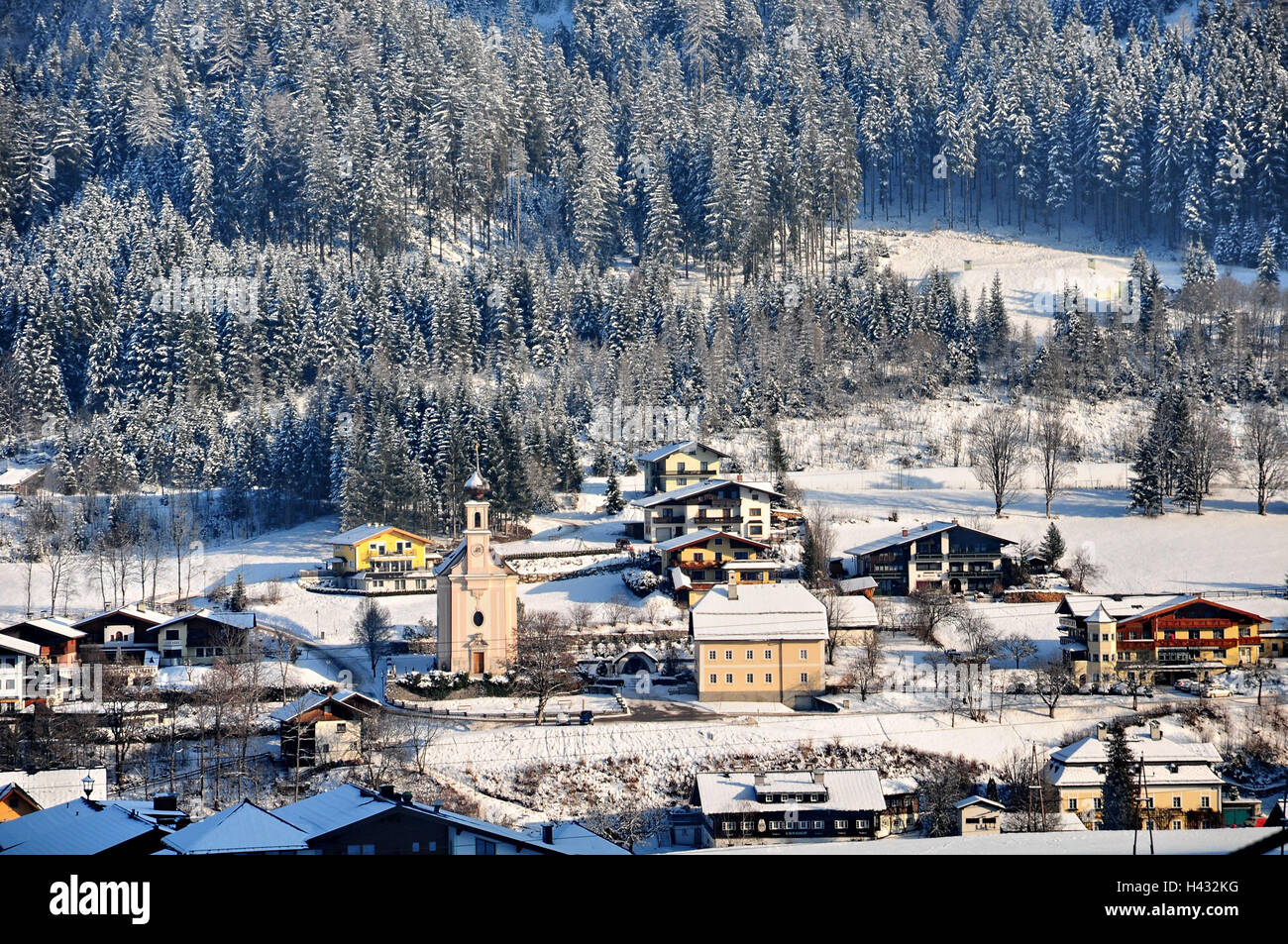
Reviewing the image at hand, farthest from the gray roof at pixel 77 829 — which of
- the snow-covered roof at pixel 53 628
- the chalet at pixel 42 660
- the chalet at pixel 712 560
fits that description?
the chalet at pixel 712 560

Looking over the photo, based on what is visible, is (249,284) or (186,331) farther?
(249,284)

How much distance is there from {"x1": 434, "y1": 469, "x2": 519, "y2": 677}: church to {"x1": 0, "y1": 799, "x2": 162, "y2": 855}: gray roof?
988 inches

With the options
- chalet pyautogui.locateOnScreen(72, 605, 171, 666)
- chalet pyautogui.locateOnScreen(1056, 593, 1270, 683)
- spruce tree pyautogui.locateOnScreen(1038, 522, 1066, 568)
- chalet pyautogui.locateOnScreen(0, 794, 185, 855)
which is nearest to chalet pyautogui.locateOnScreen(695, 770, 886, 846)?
chalet pyautogui.locateOnScreen(1056, 593, 1270, 683)

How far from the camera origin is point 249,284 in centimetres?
9775

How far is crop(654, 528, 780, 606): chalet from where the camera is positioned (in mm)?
60219

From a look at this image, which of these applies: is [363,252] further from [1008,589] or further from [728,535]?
[1008,589]

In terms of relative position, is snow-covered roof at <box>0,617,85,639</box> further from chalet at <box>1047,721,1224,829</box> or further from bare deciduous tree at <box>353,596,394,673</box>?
chalet at <box>1047,721,1224,829</box>

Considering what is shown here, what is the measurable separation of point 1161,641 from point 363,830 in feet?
111

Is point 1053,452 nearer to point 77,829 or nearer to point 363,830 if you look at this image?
point 363,830

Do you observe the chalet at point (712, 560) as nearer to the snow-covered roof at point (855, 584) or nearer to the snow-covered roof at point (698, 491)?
the snow-covered roof at point (855, 584)
